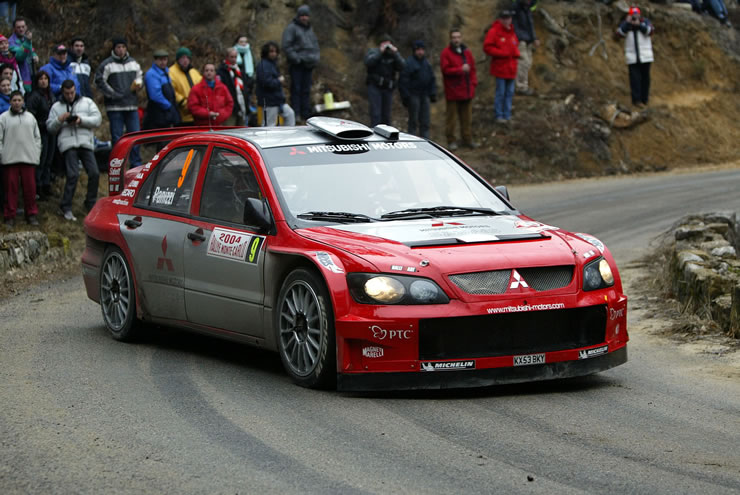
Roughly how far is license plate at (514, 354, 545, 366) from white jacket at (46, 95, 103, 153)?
35.4 ft

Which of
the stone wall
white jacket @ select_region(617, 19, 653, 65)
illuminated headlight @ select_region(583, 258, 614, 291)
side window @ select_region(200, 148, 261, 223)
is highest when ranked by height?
white jacket @ select_region(617, 19, 653, 65)

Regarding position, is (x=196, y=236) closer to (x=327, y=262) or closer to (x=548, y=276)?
(x=327, y=262)

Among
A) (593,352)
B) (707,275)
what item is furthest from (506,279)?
(707,275)

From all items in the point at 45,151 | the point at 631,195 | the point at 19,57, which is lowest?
the point at 631,195

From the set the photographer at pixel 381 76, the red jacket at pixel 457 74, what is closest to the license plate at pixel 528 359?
the photographer at pixel 381 76

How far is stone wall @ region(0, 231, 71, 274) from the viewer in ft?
45.6

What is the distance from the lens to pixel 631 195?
2048 centimetres

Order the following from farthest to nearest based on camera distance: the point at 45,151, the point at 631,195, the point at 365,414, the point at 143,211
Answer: the point at 631,195
the point at 45,151
the point at 143,211
the point at 365,414

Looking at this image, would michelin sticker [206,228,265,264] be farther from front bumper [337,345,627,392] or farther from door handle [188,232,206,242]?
front bumper [337,345,627,392]

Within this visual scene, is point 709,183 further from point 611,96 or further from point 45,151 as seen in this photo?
point 45,151

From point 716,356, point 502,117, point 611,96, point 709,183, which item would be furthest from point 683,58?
point 716,356

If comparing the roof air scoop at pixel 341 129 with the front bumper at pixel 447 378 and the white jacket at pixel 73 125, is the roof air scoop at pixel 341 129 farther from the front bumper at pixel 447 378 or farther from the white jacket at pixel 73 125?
the white jacket at pixel 73 125

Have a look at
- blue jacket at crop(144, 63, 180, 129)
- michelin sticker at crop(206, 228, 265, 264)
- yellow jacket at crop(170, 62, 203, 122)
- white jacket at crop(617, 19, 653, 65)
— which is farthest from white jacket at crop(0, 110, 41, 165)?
white jacket at crop(617, 19, 653, 65)

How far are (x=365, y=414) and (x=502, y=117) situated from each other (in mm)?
19134
